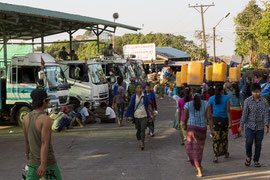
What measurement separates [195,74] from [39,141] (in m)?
6.16

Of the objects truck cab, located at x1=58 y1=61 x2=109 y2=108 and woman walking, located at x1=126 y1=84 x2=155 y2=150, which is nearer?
woman walking, located at x1=126 y1=84 x2=155 y2=150

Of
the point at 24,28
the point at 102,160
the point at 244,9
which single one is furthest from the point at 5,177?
the point at 244,9

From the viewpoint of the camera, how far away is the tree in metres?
49.5

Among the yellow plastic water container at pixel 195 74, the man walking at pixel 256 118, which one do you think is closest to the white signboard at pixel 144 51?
the yellow plastic water container at pixel 195 74

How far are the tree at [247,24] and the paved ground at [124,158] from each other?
39937mm

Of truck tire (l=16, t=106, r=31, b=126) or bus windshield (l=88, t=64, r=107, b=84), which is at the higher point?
bus windshield (l=88, t=64, r=107, b=84)

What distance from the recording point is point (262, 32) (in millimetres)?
30000

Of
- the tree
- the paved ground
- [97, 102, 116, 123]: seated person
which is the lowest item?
the paved ground

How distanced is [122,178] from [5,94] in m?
9.04

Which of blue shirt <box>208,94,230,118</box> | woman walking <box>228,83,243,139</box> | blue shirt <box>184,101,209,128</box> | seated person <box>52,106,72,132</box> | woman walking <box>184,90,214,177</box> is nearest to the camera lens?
woman walking <box>184,90,214,177</box>

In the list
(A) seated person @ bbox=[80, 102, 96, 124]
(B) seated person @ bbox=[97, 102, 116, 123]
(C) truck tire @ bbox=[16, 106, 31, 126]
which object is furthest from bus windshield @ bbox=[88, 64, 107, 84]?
(C) truck tire @ bbox=[16, 106, 31, 126]

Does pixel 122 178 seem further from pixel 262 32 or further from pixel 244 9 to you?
pixel 244 9

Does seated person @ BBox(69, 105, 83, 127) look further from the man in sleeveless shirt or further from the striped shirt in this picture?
the man in sleeveless shirt

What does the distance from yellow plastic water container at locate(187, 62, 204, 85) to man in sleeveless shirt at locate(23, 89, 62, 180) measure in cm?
575
